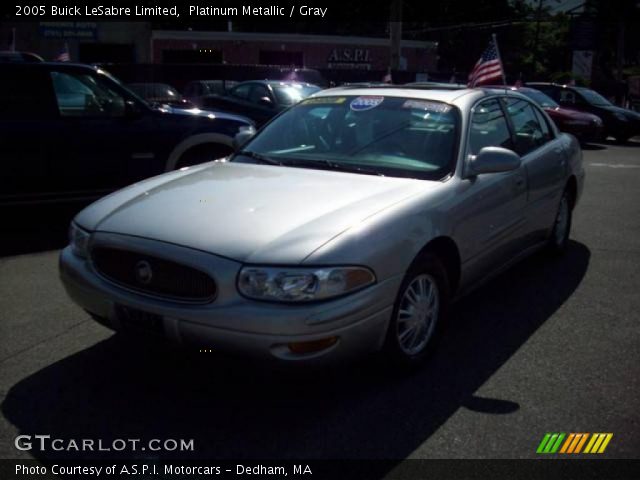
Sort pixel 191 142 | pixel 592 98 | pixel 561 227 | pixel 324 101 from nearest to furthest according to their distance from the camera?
pixel 324 101
pixel 561 227
pixel 191 142
pixel 592 98

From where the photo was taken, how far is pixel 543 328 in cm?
465

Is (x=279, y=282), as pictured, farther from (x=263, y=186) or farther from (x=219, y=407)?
(x=263, y=186)

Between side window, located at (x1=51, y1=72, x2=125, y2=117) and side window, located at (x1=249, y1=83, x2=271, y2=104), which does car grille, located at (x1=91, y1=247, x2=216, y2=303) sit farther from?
side window, located at (x1=249, y1=83, x2=271, y2=104)

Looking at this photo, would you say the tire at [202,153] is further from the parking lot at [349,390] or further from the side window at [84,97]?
the parking lot at [349,390]

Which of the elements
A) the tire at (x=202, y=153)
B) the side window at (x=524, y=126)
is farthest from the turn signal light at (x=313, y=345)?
the tire at (x=202, y=153)

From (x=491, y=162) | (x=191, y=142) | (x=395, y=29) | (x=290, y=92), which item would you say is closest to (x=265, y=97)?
(x=290, y=92)

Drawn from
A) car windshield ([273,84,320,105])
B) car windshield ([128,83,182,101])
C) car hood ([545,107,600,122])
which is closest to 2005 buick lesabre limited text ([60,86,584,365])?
car windshield ([273,84,320,105])

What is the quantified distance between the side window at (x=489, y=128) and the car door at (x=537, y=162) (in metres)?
0.16

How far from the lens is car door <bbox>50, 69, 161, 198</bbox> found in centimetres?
704

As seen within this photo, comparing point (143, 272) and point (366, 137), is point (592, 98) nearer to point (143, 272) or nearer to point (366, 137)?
point (366, 137)

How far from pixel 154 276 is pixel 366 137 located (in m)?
1.84

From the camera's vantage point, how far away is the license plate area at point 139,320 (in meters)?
3.29

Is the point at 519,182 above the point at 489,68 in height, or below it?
below

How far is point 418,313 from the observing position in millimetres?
3812
